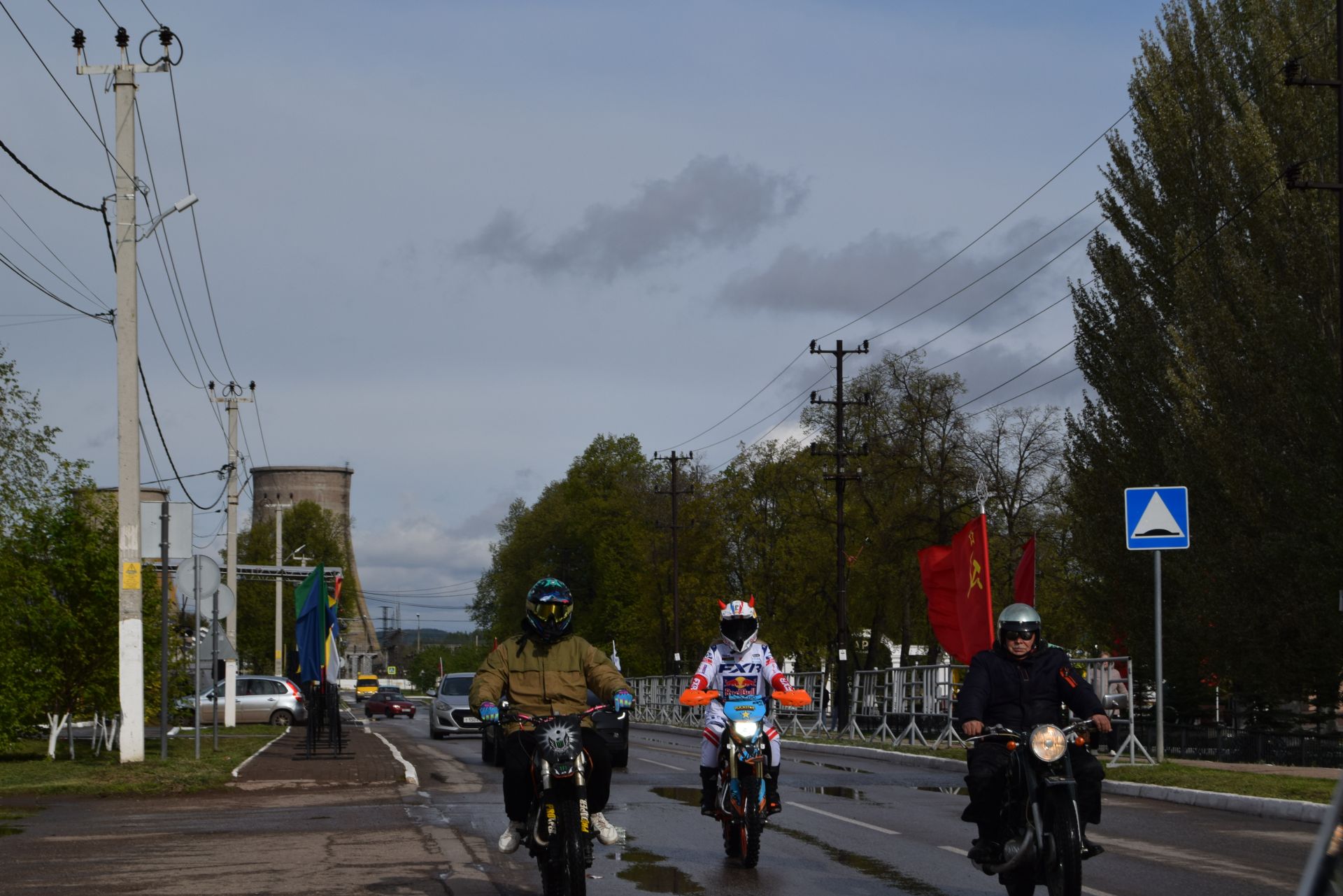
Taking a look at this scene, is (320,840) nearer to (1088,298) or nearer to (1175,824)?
(1175,824)

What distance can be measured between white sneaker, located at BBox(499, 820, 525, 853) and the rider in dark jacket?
242 centimetres

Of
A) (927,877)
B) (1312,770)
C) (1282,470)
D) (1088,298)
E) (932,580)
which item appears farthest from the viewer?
(1088,298)

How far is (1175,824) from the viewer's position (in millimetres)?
13961

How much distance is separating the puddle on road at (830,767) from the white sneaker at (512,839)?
1360 cm

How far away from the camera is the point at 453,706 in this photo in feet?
115

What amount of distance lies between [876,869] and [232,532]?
124 ft

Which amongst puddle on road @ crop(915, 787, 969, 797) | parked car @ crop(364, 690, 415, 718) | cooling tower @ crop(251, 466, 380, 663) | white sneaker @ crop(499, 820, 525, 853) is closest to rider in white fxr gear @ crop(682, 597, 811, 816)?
white sneaker @ crop(499, 820, 525, 853)

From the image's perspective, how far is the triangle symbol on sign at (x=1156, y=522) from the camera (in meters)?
19.1

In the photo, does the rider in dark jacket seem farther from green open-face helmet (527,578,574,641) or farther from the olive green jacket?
green open-face helmet (527,578,574,641)

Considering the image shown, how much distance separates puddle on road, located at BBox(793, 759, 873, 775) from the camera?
22375 mm

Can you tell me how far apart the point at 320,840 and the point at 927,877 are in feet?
16.2

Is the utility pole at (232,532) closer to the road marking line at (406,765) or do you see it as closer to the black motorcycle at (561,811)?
the road marking line at (406,765)

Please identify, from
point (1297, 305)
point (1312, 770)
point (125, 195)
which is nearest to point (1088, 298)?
point (1297, 305)

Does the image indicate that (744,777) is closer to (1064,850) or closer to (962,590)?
(1064,850)
